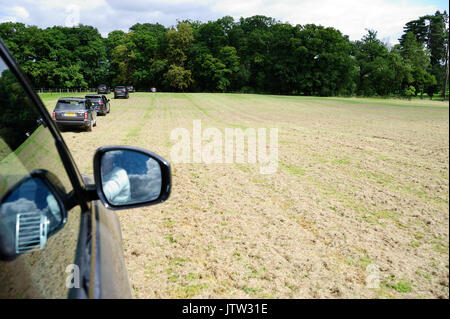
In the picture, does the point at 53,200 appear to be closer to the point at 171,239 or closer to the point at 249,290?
the point at 249,290

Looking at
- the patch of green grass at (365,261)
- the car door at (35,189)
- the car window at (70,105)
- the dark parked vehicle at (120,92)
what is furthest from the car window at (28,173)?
the dark parked vehicle at (120,92)

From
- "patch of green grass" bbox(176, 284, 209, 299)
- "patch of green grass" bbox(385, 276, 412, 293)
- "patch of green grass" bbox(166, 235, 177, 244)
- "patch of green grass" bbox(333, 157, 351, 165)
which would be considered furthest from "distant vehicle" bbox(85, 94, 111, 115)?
"patch of green grass" bbox(385, 276, 412, 293)

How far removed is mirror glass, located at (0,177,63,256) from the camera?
948 millimetres

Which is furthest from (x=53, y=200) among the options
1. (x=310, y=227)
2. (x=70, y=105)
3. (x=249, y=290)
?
(x=70, y=105)

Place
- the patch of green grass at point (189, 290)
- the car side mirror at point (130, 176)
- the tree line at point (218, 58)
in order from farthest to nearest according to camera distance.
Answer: the tree line at point (218, 58), the patch of green grass at point (189, 290), the car side mirror at point (130, 176)

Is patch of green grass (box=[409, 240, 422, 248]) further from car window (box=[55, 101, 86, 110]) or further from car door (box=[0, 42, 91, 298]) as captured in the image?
car window (box=[55, 101, 86, 110])

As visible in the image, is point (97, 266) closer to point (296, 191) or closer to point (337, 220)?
point (337, 220)

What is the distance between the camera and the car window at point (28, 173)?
956 mm

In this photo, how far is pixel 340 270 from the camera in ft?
12.4

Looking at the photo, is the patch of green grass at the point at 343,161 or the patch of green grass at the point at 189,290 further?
the patch of green grass at the point at 343,161

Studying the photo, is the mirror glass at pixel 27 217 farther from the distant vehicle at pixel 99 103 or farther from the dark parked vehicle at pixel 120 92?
the dark parked vehicle at pixel 120 92
